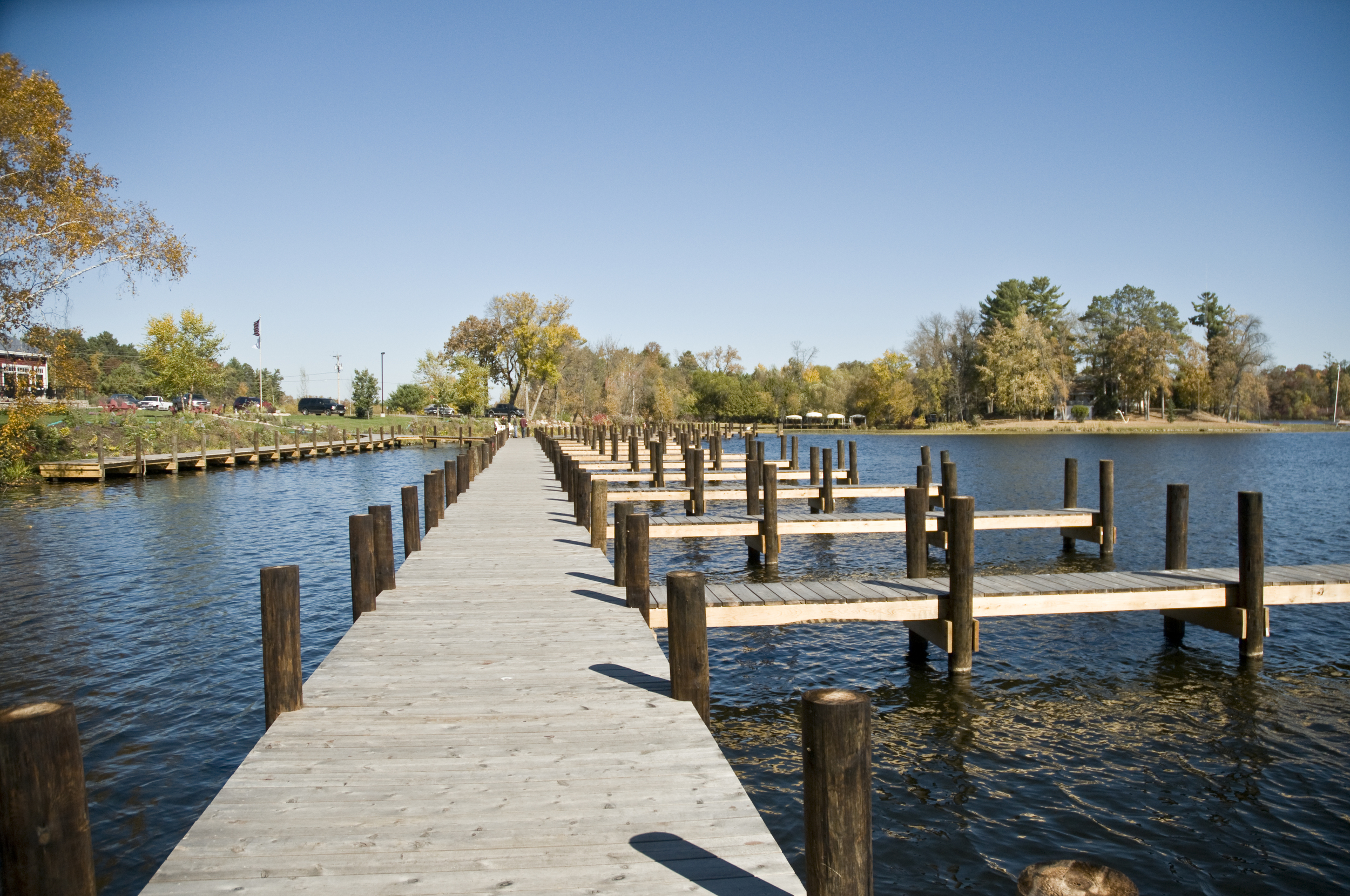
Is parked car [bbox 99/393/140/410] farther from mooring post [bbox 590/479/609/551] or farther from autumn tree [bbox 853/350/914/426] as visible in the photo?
autumn tree [bbox 853/350/914/426]

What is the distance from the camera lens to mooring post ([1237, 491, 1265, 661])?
1036 centimetres

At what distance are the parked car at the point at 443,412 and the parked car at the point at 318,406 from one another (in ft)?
30.9

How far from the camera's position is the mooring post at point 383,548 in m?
9.34

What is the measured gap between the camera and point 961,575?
9977 mm

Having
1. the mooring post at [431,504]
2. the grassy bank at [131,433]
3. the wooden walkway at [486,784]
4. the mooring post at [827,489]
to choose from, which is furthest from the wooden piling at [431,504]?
the grassy bank at [131,433]

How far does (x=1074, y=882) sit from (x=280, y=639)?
199 inches

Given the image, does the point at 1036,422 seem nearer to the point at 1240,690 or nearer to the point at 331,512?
the point at 331,512

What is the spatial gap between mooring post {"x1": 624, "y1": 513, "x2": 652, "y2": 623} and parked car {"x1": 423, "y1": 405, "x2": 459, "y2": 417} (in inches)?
3034

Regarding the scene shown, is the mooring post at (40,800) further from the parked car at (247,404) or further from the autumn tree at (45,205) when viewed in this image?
the parked car at (247,404)

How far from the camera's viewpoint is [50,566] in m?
17.5

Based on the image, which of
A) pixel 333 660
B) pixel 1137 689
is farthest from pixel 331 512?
pixel 1137 689

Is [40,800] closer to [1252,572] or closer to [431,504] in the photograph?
[431,504]

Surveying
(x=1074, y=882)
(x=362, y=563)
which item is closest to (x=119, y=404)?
(x=362, y=563)

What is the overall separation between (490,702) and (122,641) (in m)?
8.85
